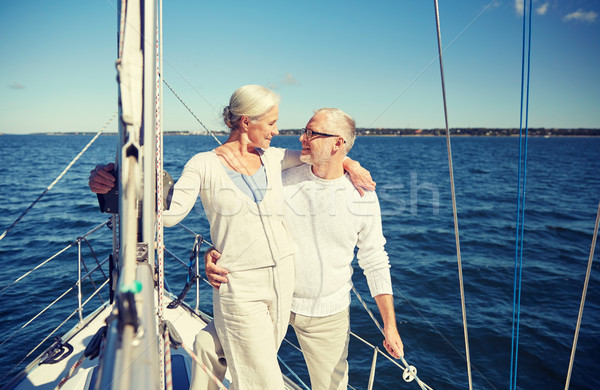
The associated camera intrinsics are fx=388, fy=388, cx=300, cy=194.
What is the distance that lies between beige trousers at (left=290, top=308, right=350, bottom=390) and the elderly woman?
0.30 m

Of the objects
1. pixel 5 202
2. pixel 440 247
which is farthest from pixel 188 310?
pixel 5 202

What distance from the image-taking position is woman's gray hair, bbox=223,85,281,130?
6.32 feet

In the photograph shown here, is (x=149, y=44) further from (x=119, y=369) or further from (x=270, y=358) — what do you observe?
(x=270, y=358)

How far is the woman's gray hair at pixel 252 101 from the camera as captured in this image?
75.9 inches

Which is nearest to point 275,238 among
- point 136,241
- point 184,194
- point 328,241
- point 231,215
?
point 231,215

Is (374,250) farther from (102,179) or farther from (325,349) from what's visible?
(102,179)

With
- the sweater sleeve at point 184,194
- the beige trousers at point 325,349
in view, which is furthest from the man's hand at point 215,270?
the beige trousers at point 325,349

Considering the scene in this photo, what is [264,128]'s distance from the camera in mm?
1987

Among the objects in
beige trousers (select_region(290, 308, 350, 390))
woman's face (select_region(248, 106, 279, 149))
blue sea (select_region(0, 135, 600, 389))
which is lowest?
blue sea (select_region(0, 135, 600, 389))

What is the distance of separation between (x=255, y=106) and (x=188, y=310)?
120 inches

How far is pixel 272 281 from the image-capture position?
1.98 metres

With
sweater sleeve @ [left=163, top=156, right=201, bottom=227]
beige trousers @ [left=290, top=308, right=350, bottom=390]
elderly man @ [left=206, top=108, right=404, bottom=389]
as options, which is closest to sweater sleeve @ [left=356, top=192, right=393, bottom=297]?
elderly man @ [left=206, top=108, right=404, bottom=389]

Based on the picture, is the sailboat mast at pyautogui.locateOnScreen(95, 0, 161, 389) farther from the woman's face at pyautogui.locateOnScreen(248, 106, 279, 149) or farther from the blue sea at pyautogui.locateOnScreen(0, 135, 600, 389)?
the blue sea at pyautogui.locateOnScreen(0, 135, 600, 389)

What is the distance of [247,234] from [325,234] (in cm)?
50
